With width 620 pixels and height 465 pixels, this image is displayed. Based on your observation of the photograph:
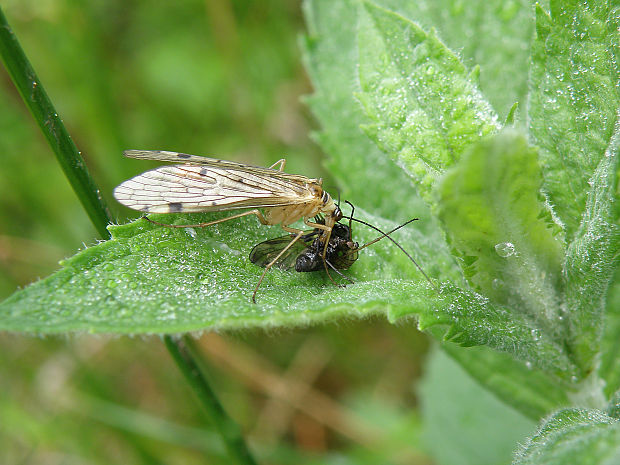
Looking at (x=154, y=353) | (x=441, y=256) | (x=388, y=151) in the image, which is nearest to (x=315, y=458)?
(x=154, y=353)

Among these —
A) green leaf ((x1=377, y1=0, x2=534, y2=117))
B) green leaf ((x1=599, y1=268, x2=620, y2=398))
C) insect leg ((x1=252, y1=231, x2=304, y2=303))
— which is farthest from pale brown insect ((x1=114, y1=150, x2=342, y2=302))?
green leaf ((x1=599, y1=268, x2=620, y2=398))

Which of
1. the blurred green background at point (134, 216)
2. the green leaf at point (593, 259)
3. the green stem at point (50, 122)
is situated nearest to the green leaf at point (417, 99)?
the green leaf at point (593, 259)

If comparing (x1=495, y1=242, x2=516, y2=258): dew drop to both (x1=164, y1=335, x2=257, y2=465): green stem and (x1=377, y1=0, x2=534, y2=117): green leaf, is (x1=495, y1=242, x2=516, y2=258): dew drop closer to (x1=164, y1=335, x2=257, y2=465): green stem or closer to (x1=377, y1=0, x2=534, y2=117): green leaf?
(x1=377, y1=0, x2=534, y2=117): green leaf

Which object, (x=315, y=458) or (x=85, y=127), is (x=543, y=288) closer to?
(x=315, y=458)

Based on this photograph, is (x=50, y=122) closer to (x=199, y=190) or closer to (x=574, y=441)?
(x=199, y=190)

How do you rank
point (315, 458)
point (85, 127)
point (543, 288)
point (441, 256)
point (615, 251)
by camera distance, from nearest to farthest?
Answer: point (615, 251)
point (543, 288)
point (441, 256)
point (315, 458)
point (85, 127)

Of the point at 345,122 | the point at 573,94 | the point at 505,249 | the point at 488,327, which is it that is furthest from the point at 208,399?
the point at 573,94
